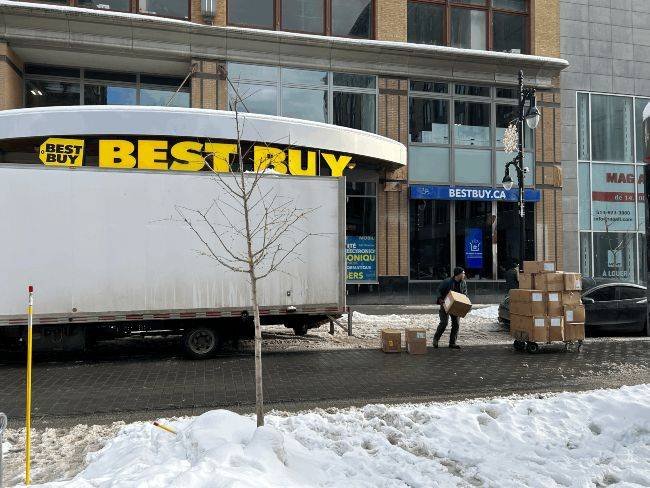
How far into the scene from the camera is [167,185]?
9.89 m

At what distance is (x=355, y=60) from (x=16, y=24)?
39.5 ft

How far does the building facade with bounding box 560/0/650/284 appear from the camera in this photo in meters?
24.0

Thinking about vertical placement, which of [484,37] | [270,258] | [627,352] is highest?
[484,37]

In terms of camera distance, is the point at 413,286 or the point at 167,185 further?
the point at 413,286

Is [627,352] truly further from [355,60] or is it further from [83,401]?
[355,60]

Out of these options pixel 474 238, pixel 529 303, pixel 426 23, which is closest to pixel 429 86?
pixel 426 23

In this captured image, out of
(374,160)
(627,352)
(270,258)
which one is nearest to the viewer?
(270,258)

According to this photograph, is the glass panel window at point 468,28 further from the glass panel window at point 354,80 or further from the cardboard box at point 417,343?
the cardboard box at point 417,343

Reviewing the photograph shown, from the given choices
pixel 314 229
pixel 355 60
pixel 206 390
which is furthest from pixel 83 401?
pixel 355 60

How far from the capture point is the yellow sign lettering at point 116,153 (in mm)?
16062

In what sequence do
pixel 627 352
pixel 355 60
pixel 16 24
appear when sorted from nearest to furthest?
pixel 627 352
pixel 16 24
pixel 355 60

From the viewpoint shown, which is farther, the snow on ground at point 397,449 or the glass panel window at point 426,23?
the glass panel window at point 426,23

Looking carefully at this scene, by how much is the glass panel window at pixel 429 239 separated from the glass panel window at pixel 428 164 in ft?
3.16

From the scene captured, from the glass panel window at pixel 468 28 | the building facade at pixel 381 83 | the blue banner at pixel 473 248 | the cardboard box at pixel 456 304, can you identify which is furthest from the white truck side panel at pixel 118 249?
the glass panel window at pixel 468 28
